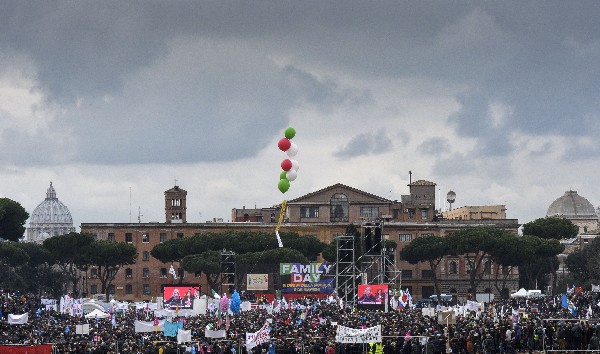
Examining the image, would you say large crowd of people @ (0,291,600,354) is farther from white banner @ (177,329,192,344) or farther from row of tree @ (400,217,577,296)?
row of tree @ (400,217,577,296)

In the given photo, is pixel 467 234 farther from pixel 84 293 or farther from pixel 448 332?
pixel 448 332

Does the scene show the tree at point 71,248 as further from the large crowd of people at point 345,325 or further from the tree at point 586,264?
the large crowd of people at point 345,325

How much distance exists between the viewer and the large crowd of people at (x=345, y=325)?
5731 centimetres

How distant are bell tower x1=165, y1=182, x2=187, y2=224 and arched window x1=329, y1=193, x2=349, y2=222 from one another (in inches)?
710

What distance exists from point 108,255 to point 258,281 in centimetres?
3415

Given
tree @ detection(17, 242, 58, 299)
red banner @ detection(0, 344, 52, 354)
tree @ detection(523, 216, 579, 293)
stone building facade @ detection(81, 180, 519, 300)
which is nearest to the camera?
red banner @ detection(0, 344, 52, 354)

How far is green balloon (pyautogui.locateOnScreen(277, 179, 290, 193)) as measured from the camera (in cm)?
9025

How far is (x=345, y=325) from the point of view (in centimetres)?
6450

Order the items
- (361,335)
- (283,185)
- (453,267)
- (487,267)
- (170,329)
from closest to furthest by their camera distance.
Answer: (361,335) → (170,329) → (283,185) → (487,267) → (453,267)

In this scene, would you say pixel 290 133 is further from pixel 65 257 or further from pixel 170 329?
pixel 65 257

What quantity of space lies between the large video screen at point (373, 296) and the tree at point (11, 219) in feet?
197

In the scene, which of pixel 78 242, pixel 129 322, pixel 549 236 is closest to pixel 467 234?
pixel 549 236

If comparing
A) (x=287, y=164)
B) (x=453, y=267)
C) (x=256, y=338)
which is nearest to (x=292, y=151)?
(x=287, y=164)

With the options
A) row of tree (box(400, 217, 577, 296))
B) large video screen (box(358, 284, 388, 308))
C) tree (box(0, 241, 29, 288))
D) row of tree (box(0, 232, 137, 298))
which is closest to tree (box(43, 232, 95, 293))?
row of tree (box(0, 232, 137, 298))
